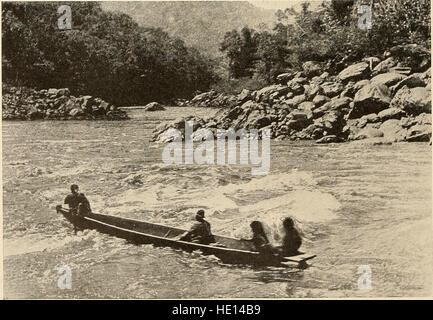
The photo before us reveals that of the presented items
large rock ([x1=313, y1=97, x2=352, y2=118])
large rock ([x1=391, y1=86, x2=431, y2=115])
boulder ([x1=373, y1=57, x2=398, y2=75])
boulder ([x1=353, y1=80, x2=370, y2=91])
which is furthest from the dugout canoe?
boulder ([x1=373, y1=57, x2=398, y2=75])

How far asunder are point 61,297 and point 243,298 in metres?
2.60

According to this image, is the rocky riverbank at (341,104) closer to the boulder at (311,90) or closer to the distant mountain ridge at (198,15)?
the boulder at (311,90)

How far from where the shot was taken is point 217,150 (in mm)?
9789

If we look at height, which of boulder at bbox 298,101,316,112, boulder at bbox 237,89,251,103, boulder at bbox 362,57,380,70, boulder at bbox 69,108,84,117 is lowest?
boulder at bbox 69,108,84,117

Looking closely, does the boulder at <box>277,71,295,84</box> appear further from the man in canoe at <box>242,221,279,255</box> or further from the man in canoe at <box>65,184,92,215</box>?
the man in canoe at <box>65,184,92,215</box>

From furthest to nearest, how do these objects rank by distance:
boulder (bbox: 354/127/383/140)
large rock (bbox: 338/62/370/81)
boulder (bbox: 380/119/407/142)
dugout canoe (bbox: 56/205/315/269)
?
large rock (bbox: 338/62/370/81) → boulder (bbox: 354/127/383/140) → boulder (bbox: 380/119/407/142) → dugout canoe (bbox: 56/205/315/269)

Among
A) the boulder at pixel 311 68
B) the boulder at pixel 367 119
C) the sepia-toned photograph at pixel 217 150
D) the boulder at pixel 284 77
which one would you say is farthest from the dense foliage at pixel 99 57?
the boulder at pixel 367 119

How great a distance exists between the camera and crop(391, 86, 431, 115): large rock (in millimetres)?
9555

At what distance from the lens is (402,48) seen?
9820mm

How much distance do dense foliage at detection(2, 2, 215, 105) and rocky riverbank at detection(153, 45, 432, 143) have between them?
24.9 inches

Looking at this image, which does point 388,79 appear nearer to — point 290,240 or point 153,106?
point 290,240

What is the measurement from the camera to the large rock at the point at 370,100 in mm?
9875
